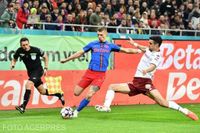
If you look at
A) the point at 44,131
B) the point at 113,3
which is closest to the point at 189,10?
the point at 113,3

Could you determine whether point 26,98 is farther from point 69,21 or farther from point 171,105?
point 69,21

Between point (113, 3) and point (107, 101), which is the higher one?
point (113, 3)

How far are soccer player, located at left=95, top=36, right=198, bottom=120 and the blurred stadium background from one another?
34 centimetres

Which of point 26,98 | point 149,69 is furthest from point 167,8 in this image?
point 149,69

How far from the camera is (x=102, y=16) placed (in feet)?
81.0

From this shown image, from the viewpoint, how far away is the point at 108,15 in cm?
2538

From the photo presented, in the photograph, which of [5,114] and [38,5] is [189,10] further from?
[5,114]

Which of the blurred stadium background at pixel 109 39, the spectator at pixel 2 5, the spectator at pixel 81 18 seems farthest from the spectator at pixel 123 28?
the spectator at pixel 2 5

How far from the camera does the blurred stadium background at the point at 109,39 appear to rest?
53.2ft

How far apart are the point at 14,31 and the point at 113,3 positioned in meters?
5.91

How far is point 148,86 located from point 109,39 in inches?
375

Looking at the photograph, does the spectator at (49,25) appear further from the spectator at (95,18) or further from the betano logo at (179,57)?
the betano logo at (179,57)

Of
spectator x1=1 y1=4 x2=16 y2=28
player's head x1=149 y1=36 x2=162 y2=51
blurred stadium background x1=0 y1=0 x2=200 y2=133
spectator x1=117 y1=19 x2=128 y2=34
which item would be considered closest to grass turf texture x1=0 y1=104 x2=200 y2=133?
blurred stadium background x1=0 y1=0 x2=200 y2=133

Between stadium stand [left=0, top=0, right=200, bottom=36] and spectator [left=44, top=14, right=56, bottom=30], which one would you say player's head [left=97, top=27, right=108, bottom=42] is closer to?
stadium stand [left=0, top=0, right=200, bottom=36]
